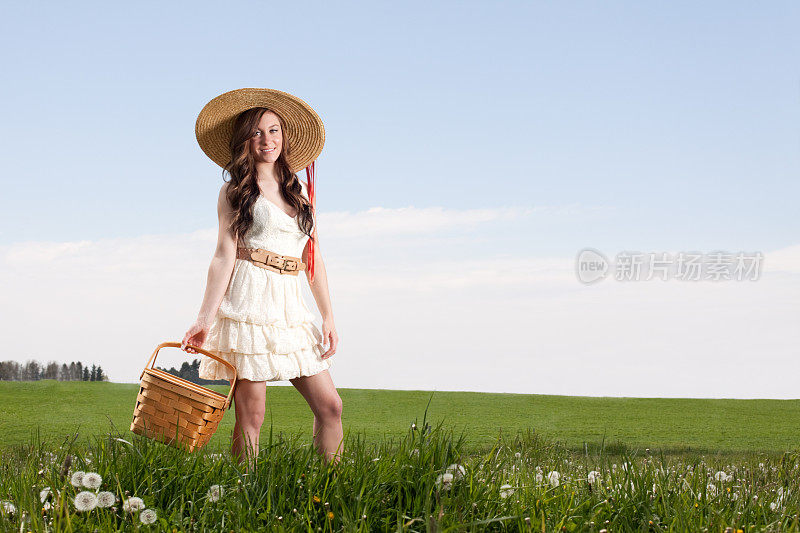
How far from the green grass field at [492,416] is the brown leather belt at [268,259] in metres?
3.71

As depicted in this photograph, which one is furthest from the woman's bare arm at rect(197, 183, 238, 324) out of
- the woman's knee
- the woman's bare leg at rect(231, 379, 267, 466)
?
the woman's knee

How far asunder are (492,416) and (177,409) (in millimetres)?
7058

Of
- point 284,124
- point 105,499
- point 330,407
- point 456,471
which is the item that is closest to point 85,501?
point 105,499

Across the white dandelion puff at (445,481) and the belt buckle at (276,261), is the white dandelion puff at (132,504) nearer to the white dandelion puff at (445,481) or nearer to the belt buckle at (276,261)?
the white dandelion puff at (445,481)

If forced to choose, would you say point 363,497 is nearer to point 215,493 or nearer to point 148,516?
point 215,493

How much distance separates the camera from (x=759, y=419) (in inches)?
424

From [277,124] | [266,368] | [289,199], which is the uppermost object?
[277,124]

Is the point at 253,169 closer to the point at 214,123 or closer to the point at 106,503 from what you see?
the point at 214,123

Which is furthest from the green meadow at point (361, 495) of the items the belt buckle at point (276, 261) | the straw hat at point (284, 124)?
the straw hat at point (284, 124)

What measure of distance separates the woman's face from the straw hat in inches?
6.3

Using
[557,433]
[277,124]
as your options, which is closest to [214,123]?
[277,124]

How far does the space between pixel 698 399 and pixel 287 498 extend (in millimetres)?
11479

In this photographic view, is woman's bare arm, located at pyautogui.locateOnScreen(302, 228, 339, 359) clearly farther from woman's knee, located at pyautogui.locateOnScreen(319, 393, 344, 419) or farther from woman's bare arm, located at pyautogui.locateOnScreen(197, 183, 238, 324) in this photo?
woman's bare arm, located at pyautogui.locateOnScreen(197, 183, 238, 324)

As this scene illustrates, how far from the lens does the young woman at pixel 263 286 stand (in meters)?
4.16
